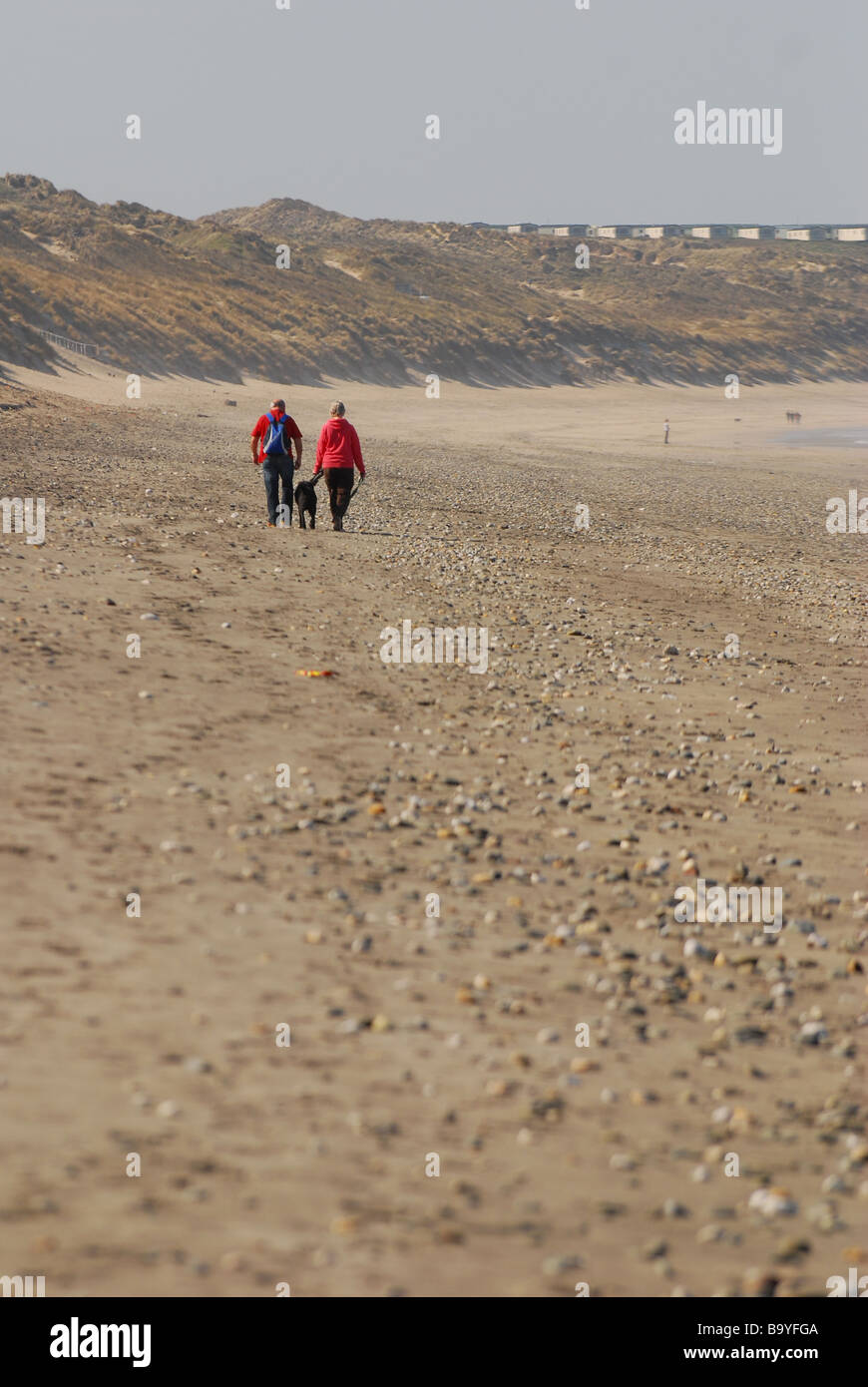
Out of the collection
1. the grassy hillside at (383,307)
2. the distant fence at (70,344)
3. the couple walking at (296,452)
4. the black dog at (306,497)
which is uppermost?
the grassy hillside at (383,307)

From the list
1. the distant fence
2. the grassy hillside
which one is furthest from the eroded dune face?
the grassy hillside

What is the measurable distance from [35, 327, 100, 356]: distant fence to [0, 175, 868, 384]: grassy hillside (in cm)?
80

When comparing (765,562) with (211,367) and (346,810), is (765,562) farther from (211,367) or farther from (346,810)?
(211,367)

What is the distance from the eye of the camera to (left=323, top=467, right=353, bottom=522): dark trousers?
1938 cm

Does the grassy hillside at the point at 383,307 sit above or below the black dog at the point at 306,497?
above

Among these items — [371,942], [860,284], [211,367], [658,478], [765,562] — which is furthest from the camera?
[860,284]

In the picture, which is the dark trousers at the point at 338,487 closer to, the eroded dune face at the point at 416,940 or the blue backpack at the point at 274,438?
the blue backpack at the point at 274,438

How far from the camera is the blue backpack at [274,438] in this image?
18.8 m

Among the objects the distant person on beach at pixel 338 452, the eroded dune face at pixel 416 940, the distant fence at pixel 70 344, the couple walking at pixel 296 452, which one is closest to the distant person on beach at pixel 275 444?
the couple walking at pixel 296 452

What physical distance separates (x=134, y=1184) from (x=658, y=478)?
3398 centimetres

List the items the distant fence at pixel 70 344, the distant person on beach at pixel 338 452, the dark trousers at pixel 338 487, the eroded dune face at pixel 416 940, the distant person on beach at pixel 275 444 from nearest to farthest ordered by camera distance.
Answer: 1. the eroded dune face at pixel 416 940
2. the distant person on beach at pixel 275 444
3. the distant person on beach at pixel 338 452
4. the dark trousers at pixel 338 487
5. the distant fence at pixel 70 344

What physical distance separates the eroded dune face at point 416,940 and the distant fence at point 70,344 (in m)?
44.0
